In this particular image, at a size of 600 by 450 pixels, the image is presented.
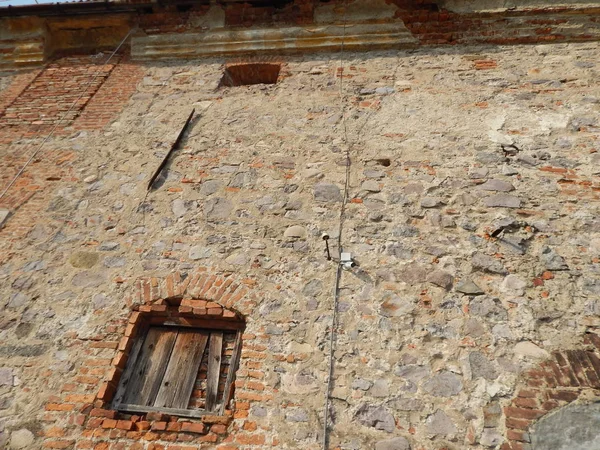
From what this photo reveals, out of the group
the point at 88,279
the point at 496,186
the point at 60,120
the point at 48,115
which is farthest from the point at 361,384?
the point at 48,115

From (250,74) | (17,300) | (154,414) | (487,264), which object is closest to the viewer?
(154,414)

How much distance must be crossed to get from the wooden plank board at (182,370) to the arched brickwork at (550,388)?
2.05 m

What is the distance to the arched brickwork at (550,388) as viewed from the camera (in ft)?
8.25

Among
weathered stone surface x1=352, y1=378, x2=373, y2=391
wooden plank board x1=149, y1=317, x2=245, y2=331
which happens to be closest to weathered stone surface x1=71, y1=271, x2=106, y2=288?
wooden plank board x1=149, y1=317, x2=245, y2=331

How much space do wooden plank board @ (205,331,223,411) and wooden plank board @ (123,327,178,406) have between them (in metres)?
0.31

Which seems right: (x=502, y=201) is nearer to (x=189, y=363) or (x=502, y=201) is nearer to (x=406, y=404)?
(x=406, y=404)

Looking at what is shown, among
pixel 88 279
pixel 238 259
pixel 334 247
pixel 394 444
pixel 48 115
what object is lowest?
pixel 394 444

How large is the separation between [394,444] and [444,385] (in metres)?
0.49

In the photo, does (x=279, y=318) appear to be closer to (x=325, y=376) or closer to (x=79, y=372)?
(x=325, y=376)

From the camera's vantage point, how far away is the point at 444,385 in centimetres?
271

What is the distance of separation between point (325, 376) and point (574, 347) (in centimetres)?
163

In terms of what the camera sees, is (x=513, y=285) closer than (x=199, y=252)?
Yes

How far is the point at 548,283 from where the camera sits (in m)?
3.07

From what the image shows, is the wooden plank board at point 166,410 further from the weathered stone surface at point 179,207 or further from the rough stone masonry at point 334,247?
the weathered stone surface at point 179,207
